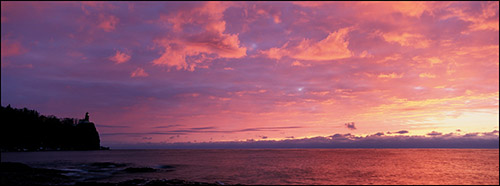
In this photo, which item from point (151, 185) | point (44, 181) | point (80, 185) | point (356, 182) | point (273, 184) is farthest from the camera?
point (356, 182)

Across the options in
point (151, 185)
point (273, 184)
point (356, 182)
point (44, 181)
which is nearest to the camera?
point (151, 185)

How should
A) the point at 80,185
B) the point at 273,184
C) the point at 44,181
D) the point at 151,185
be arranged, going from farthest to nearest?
the point at 273,184
the point at 44,181
the point at 80,185
the point at 151,185

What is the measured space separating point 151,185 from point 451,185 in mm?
58399

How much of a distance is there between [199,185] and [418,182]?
51.6 metres

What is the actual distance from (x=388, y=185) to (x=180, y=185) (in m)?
42.3

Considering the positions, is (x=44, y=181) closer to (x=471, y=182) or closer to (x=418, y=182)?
(x=418, y=182)

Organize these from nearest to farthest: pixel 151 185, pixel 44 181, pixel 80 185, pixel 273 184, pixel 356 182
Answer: pixel 151 185, pixel 80 185, pixel 44 181, pixel 273 184, pixel 356 182

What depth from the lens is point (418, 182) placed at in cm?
6981

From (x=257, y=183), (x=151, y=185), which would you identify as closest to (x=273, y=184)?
(x=257, y=183)

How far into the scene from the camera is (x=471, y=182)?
6738 cm

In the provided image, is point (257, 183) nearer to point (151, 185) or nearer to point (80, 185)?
point (151, 185)

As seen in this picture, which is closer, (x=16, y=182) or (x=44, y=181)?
(x=16, y=182)

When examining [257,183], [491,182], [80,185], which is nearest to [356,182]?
[257,183]

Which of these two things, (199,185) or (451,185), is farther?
(451,185)
